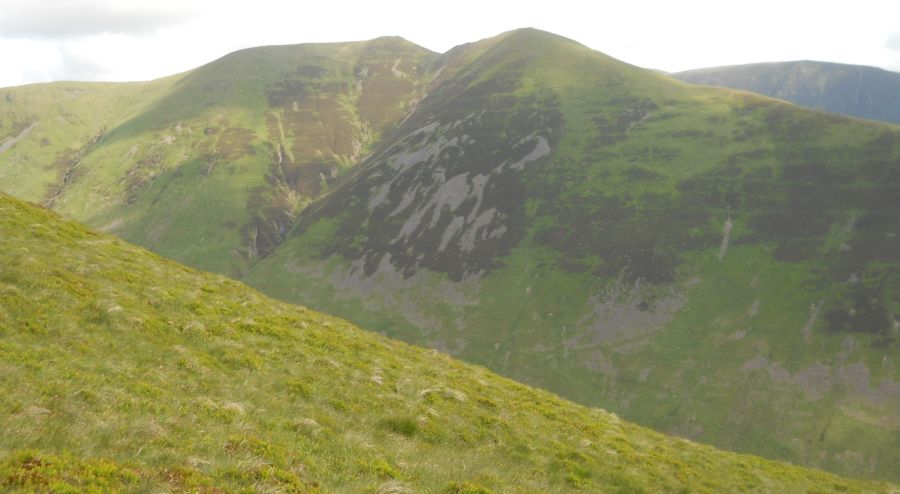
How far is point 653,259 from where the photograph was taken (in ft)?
315

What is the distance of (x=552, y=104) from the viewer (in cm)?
16100

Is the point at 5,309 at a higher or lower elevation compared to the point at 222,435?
higher

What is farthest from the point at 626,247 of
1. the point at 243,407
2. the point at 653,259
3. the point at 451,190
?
the point at 243,407

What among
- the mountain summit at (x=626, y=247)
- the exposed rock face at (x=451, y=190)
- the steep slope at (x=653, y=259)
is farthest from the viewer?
the exposed rock face at (x=451, y=190)

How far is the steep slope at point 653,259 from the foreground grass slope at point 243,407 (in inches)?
1484

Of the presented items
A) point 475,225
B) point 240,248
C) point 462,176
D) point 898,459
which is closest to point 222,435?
point 898,459

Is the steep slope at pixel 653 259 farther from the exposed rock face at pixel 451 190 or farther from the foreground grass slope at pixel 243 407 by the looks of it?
the foreground grass slope at pixel 243 407

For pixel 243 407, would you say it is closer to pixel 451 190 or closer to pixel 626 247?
pixel 626 247

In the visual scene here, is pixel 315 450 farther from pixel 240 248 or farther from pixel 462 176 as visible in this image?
pixel 240 248

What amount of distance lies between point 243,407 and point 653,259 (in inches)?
3529

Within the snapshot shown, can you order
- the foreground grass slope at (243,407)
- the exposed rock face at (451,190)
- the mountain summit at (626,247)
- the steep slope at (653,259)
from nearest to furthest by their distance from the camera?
the foreground grass slope at (243,407) → the steep slope at (653,259) → the mountain summit at (626,247) → the exposed rock face at (451,190)

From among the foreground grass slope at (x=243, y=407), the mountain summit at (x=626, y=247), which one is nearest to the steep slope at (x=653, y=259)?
the mountain summit at (x=626, y=247)

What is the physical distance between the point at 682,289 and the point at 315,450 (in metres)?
83.9

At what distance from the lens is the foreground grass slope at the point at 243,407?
13.6 meters
